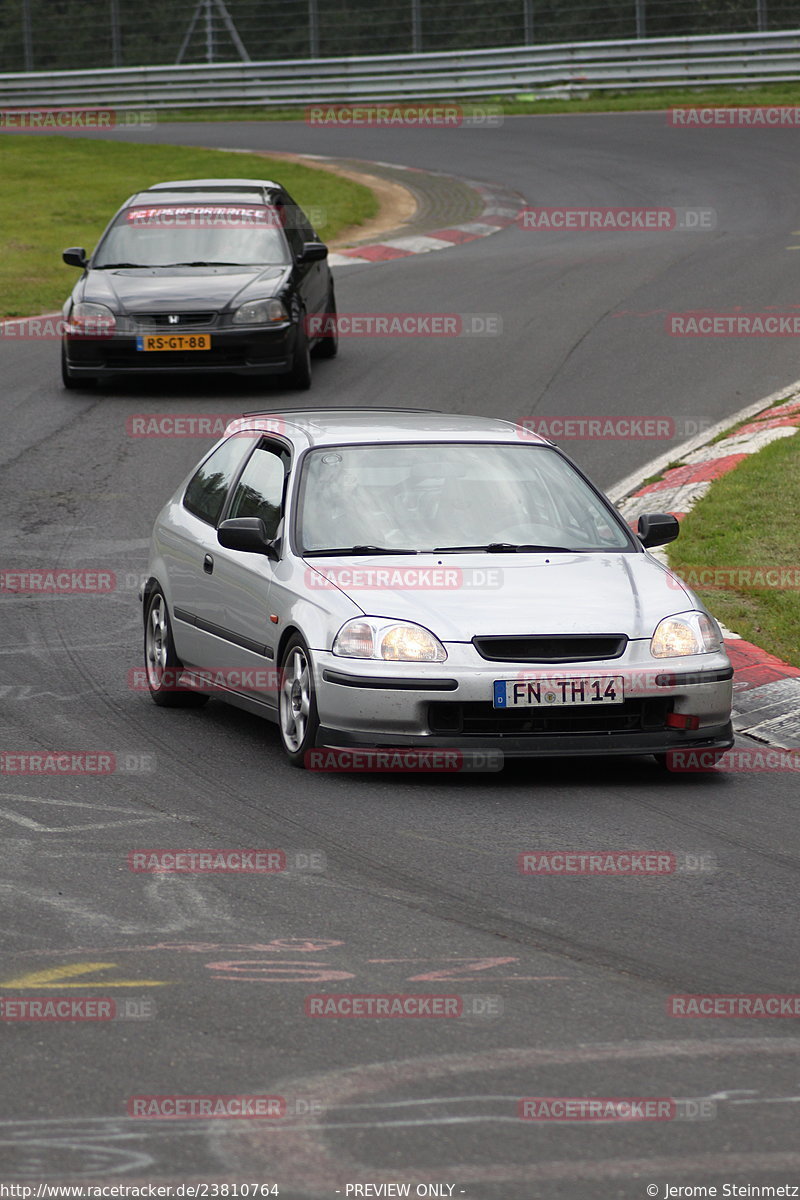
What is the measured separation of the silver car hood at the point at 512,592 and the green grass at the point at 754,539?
1918 millimetres

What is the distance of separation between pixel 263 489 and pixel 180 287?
8.29 metres

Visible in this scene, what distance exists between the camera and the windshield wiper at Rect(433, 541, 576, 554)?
27.5ft

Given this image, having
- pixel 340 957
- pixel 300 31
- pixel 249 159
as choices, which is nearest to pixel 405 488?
pixel 340 957

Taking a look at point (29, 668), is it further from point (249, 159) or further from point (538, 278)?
point (249, 159)

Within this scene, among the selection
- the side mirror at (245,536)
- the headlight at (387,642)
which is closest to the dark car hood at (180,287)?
the side mirror at (245,536)

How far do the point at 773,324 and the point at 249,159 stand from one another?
17270 mm

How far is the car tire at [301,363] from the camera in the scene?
1700 centimetres

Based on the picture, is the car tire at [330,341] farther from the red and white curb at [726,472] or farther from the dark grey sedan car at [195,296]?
the red and white curb at [726,472]

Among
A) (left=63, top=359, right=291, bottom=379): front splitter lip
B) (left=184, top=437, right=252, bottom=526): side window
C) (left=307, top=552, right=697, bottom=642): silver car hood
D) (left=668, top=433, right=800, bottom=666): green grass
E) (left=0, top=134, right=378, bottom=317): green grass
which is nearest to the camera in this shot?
(left=307, top=552, right=697, bottom=642): silver car hood

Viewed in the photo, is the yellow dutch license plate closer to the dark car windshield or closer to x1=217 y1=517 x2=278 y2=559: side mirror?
the dark car windshield

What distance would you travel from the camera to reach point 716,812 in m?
7.30

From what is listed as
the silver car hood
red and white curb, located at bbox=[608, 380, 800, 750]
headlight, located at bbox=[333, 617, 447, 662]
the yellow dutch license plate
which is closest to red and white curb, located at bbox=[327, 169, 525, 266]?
the yellow dutch license plate

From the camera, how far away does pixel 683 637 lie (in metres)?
7.90

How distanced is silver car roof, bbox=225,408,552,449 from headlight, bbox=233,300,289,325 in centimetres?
711
